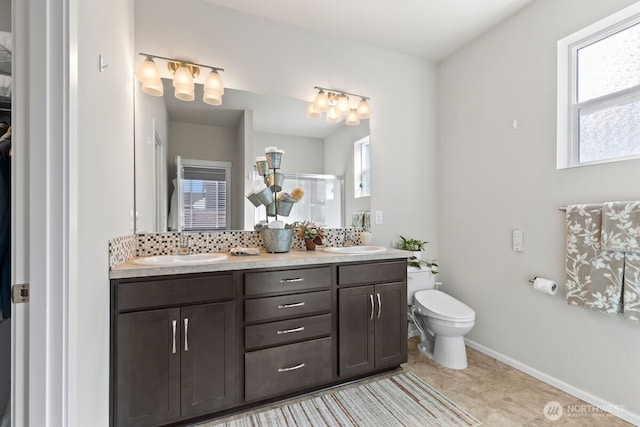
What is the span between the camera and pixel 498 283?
7.93 ft

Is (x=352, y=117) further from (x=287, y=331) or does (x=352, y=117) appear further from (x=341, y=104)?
(x=287, y=331)

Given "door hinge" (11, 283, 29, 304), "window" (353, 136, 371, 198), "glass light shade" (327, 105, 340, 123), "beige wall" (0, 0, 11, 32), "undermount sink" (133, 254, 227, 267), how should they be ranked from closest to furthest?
"door hinge" (11, 283, 29, 304) < "beige wall" (0, 0, 11, 32) < "undermount sink" (133, 254, 227, 267) < "glass light shade" (327, 105, 340, 123) < "window" (353, 136, 371, 198)

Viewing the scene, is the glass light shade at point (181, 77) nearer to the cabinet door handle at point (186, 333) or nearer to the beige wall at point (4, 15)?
the beige wall at point (4, 15)

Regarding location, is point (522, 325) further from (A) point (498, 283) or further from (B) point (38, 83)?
(B) point (38, 83)

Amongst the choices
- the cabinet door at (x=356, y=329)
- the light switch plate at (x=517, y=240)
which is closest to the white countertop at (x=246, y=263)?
the cabinet door at (x=356, y=329)

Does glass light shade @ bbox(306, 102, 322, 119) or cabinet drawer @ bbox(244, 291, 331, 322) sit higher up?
glass light shade @ bbox(306, 102, 322, 119)

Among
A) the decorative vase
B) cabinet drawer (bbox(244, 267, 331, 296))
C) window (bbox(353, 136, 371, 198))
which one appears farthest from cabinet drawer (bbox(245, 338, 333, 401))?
window (bbox(353, 136, 371, 198))

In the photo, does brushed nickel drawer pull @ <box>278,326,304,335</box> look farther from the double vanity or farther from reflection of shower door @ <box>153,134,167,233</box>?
reflection of shower door @ <box>153,134,167,233</box>

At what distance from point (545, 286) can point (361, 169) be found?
1.60 m

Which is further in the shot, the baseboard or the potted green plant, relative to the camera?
the potted green plant

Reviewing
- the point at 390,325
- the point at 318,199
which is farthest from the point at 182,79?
the point at 390,325

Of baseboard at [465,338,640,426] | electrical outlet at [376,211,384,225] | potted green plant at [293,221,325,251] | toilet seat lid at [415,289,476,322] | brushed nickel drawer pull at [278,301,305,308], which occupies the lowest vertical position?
baseboard at [465,338,640,426]

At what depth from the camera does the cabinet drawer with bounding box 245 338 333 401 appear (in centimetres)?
171

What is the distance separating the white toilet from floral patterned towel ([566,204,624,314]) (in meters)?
0.66
